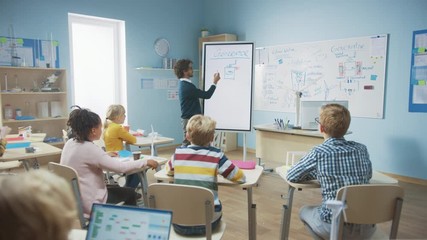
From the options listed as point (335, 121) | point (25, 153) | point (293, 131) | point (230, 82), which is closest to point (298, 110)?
point (293, 131)

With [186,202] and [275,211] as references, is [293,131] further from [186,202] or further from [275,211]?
[186,202]

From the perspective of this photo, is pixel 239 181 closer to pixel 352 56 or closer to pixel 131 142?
pixel 131 142

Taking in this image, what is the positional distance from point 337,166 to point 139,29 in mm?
5360

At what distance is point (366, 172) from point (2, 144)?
9.29 feet

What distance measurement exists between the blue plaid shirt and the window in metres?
4.86

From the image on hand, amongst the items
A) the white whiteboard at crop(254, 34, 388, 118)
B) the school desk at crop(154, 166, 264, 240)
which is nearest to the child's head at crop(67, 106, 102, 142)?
the school desk at crop(154, 166, 264, 240)

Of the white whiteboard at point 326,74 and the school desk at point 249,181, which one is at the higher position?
the white whiteboard at point 326,74

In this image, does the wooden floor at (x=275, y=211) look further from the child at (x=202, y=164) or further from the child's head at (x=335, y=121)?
the child's head at (x=335, y=121)

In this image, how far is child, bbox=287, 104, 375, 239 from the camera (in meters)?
1.98

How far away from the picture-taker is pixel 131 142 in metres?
3.55

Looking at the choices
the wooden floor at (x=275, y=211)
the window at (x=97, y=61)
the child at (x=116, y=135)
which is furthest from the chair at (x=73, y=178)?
the window at (x=97, y=61)

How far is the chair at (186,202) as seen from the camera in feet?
5.77

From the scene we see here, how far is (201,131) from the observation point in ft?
6.95

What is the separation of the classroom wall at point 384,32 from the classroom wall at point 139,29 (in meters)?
1.94
